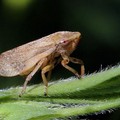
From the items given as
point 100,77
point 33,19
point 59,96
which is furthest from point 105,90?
point 33,19

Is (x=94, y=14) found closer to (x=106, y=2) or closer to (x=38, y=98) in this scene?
(x=106, y=2)

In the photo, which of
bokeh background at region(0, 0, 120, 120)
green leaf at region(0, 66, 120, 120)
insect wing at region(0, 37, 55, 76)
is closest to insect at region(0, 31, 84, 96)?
insect wing at region(0, 37, 55, 76)

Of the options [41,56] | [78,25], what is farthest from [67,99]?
[78,25]

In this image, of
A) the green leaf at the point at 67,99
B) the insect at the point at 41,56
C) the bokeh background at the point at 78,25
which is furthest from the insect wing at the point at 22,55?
the bokeh background at the point at 78,25

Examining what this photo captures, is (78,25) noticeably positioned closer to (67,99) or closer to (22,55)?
(22,55)

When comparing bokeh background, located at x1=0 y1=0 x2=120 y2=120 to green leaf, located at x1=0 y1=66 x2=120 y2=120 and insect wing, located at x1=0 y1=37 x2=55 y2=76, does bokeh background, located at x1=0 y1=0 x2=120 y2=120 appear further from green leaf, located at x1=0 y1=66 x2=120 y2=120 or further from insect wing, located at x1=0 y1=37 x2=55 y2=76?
green leaf, located at x1=0 y1=66 x2=120 y2=120
